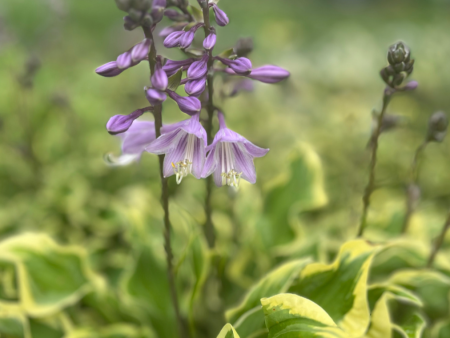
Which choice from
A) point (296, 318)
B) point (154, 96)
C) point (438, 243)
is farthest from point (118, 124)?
point (438, 243)

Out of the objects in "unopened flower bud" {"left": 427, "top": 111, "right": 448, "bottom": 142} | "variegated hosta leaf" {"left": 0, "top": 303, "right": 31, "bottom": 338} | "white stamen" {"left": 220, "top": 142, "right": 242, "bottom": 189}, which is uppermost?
"unopened flower bud" {"left": 427, "top": 111, "right": 448, "bottom": 142}

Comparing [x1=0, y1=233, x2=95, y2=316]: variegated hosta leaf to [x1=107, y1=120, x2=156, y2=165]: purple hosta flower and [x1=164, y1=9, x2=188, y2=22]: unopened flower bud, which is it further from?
[x1=164, y1=9, x2=188, y2=22]: unopened flower bud

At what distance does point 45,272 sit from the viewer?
2102 millimetres

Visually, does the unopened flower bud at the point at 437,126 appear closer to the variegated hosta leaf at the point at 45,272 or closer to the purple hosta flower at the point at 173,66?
the purple hosta flower at the point at 173,66

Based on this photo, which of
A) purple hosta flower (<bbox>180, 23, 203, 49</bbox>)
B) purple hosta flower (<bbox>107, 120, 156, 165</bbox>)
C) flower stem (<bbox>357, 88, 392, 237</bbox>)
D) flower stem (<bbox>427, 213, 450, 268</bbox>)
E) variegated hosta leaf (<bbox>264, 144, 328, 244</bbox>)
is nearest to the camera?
purple hosta flower (<bbox>180, 23, 203, 49</bbox>)

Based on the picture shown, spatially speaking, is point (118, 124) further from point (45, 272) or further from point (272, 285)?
point (45, 272)

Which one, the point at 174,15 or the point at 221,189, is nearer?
the point at 174,15

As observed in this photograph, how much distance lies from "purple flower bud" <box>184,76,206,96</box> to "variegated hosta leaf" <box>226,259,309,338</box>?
90cm

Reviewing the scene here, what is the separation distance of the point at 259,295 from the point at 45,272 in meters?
1.23

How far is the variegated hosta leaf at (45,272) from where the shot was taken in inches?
75.9

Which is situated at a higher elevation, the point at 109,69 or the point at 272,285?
the point at 109,69

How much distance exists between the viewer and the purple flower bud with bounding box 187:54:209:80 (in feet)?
3.86

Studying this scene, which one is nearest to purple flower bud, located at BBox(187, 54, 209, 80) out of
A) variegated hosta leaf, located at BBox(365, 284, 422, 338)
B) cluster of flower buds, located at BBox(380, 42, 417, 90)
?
cluster of flower buds, located at BBox(380, 42, 417, 90)

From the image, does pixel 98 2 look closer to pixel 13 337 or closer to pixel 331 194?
pixel 331 194
